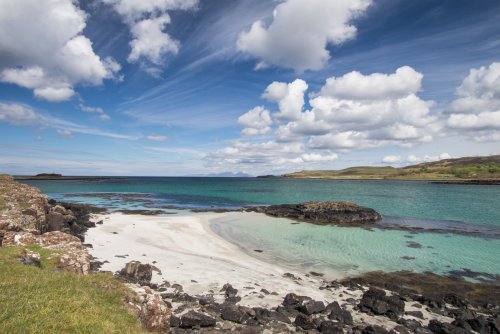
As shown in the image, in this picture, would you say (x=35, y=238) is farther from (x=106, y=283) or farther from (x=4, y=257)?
(x=106, y=283)

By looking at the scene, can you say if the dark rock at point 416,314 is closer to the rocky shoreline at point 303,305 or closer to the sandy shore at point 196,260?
the rocky shoreline at point 303,305

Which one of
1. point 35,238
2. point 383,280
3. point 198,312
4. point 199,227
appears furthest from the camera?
point 199,227

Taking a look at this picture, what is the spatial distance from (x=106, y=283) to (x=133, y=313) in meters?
2.28

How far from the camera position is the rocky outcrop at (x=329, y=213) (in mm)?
54312

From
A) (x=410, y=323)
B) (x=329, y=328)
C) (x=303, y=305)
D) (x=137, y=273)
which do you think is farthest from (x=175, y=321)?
(x=410, y=323)

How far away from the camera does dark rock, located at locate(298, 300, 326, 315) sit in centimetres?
1625

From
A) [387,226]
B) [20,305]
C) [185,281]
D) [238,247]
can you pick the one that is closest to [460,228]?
[387,226]

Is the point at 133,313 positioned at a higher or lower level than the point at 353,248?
higher

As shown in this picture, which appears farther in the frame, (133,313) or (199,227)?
(199,227)

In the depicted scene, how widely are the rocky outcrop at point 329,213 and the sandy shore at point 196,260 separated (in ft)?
70.2

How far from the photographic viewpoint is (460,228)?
157 ft

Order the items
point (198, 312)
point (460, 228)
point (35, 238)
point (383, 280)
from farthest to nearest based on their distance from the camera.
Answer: point (460, 228) < point (383, 280) < point (35, 238) < point (198, 312)

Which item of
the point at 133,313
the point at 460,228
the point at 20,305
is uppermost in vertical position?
the point at 20,305

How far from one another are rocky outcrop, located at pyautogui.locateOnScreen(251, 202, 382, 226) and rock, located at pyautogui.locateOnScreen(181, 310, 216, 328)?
40875 millimetres
